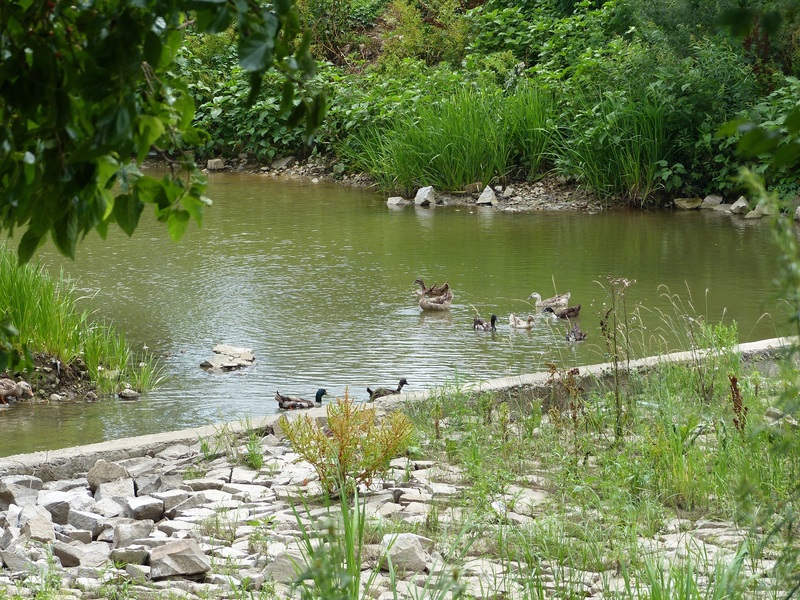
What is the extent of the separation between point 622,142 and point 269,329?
711 cm

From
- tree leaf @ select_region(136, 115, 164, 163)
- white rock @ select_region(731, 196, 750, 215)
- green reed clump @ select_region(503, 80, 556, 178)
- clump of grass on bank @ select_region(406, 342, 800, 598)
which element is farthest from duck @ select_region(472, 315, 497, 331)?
green reed clump @ select_region(503, 80, 556, 178)

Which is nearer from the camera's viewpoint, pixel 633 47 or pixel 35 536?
pixel 35 536

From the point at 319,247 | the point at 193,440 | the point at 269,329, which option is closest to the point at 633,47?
the point at 319,247

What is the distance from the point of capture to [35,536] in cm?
346

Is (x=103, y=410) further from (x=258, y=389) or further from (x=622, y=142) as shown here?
(x=622, y=142)

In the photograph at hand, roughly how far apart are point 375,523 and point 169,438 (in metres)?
1.48

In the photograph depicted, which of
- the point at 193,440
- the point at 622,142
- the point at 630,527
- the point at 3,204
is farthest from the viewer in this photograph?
the point at 622,142

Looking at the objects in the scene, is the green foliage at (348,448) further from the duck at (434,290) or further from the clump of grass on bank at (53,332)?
the duck at (434,290)

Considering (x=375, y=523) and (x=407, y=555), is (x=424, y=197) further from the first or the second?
(x=407, y=555)

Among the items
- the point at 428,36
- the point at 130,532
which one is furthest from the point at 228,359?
the point at 428,36

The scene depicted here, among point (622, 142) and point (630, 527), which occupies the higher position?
point (622, 142)

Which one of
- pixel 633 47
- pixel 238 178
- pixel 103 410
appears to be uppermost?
pixel 633 47

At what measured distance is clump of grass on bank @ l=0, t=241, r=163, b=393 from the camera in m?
5.98

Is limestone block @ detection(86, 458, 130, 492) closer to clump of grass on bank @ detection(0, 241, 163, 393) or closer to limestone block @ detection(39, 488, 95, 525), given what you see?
limestone block @ detection(39, 488, 95, 525)
